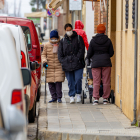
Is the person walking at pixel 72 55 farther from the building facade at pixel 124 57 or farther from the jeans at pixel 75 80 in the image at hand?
the building facade at pixel 124 57

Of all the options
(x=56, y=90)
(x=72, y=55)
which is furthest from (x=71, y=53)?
(x=56, y=90)

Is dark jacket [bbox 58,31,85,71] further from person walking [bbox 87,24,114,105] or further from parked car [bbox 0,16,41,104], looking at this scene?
parked car [bbox 0,16,41,104]

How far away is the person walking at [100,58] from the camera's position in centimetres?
852

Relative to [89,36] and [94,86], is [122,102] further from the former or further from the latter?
[89,36]

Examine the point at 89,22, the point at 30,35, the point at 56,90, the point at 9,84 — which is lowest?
the point at 56,90

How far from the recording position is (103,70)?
8648 mm

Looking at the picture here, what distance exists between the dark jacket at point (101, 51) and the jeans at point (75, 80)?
18.2 inches

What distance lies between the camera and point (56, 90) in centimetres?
916

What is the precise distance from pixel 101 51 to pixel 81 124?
2332mm

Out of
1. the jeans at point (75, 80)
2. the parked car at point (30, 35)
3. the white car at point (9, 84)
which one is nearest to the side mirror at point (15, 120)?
the white car at point (9, 84)

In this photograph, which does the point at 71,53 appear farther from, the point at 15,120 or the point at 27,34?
the point at 15,120

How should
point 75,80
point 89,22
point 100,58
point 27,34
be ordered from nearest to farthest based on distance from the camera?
point 100,58, point 75,80, point 27,34, point 89,22

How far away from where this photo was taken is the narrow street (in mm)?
6008

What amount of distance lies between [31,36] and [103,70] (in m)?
2.05
